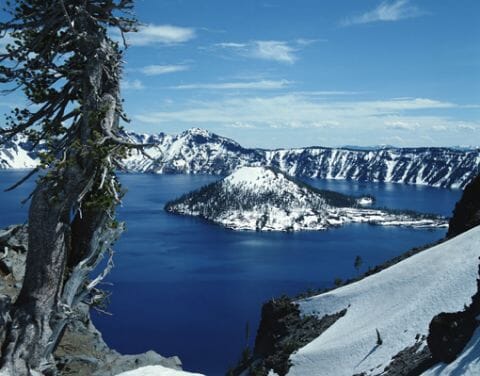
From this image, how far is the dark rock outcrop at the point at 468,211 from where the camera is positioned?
67812 millimetres

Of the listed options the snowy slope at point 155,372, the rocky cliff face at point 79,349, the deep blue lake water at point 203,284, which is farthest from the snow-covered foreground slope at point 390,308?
the snowy slope at point 155,372

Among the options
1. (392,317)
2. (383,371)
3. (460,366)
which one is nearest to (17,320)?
(460,366)

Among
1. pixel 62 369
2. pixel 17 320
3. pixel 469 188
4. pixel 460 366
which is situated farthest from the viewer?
pixel 469 188

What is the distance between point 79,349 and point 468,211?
69.6 metres

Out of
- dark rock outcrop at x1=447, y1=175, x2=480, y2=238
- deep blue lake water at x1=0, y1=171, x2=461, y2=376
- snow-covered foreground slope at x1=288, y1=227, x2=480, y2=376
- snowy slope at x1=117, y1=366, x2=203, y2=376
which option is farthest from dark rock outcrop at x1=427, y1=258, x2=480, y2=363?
dark rock outcrop at x1=447, y1=175, x2=480, y2=238

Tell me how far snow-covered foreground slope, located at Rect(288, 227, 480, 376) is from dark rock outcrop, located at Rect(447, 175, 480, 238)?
1120cm

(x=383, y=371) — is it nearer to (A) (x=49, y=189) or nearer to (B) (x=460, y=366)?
(B) (x=460, y=366)

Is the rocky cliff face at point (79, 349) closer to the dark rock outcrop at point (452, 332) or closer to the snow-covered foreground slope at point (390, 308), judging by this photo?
the dark rock outcrop at point (452, 332)

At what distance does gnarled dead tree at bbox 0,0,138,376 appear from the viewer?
7859 millimetres

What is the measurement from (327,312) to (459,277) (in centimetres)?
1927

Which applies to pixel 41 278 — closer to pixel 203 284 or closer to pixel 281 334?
pixel 281 334

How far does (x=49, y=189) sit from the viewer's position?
793 cm

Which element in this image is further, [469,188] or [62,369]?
[469,188]

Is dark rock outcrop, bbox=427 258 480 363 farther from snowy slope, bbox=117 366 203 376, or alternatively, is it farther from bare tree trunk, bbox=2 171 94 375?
bare tree trunk, bbox=2 171 94 375
